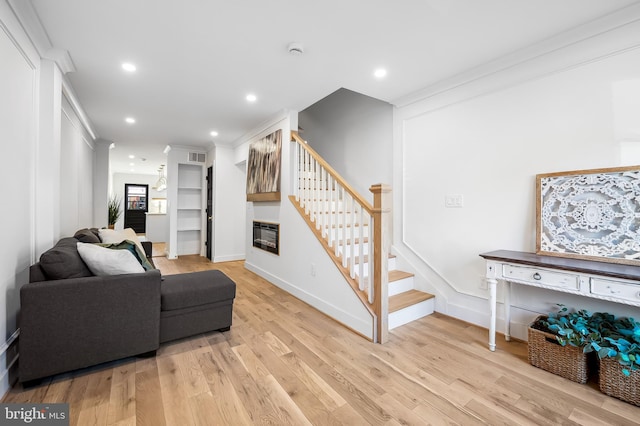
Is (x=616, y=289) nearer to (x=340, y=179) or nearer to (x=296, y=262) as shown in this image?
(x=340, y=179)

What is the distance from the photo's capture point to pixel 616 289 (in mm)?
1636

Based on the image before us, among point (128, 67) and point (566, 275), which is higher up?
point (128, 67)

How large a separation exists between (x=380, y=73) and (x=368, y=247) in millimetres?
1722

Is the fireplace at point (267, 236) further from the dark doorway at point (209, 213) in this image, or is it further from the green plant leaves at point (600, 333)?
the green plant leaves at point (600, 333)

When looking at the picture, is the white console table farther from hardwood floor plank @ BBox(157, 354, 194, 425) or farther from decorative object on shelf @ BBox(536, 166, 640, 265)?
hardwood floor plank @ BBox(157, 354, 194, 425)

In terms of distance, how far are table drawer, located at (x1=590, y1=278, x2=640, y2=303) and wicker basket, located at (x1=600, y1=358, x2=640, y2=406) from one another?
382mm

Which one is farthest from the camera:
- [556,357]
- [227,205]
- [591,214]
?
[227,205]

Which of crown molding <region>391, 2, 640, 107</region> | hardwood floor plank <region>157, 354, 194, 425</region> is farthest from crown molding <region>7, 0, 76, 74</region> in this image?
crown molding <region>391, 2, 640, 107</region>

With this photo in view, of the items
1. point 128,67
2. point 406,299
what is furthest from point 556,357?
point 128,67

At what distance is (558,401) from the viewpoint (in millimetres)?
1610

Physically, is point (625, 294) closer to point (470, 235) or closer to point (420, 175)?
point (470, 235)

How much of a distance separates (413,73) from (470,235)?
1.71 meters

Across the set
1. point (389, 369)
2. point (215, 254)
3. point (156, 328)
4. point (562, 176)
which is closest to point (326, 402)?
point (389, 369)

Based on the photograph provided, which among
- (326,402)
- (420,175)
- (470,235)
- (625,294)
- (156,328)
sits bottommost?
(326,402)
